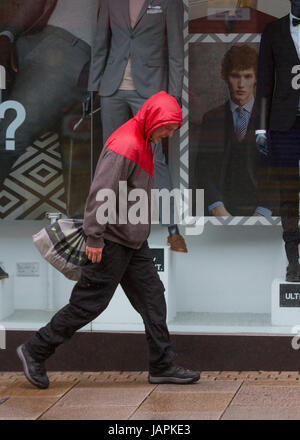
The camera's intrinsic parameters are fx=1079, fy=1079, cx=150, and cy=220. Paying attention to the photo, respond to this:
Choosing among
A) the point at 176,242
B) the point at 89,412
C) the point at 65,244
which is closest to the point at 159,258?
the point at 176,242

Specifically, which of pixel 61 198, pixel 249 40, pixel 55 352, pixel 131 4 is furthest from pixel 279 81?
pixel 55 352

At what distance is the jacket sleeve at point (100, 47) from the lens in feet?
25.0

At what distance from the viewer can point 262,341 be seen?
7.39 m

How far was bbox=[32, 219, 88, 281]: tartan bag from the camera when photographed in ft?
22.3

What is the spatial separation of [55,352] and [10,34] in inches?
89.3

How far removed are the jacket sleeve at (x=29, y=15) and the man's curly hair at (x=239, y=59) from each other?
129cm

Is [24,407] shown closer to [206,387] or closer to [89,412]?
[89,412]

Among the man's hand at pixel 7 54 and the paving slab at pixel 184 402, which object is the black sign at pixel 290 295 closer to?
the paving slab at pixel 184 402

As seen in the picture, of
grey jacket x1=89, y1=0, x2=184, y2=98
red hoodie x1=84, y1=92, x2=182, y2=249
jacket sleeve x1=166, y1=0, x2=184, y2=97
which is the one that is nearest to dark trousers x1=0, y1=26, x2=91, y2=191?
grey jacket x1=89, y1=0, x2=184, y2=98

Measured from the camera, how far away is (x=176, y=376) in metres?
7.02

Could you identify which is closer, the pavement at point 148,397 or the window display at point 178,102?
the pavement at point 148,397

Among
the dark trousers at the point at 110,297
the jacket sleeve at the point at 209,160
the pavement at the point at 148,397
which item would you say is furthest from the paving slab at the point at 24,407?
the jacket sleeve at the point at 209,160

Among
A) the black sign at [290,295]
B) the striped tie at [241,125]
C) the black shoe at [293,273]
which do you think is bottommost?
the black sign at [290,295]
